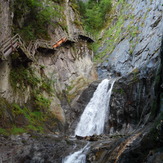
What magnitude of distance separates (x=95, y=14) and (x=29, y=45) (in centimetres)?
2022

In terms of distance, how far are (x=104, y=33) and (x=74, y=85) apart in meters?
13.2

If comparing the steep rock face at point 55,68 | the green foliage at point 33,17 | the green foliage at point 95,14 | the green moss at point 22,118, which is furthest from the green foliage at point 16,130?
the green foliage at point 95,14

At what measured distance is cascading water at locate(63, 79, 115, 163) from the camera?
17658 mm

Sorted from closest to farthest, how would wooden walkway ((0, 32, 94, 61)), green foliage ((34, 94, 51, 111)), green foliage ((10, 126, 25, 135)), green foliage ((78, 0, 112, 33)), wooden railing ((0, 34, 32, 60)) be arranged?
green foliage ((10, 126, 25, 135))
wooden railing ((0, 34, 32, 60))
wooden walkway ((0, 32, 94, 61))
green foliage ((34, 94, 51, 111))
green foliage ((78, 0, 112, 33))

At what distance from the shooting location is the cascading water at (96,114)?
17658 mm

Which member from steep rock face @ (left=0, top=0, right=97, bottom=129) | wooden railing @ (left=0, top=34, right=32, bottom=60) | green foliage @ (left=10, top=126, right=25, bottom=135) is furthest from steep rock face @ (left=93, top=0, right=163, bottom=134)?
wooden railing @ (left=0, top=34, right=32, bottom=60)

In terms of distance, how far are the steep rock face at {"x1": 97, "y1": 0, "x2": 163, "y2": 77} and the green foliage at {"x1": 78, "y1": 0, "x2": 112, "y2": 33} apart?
3.00m

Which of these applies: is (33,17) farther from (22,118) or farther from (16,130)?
(16,130)

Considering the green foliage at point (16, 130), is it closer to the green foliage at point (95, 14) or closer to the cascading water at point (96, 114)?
the cascading water at point (96, 114)

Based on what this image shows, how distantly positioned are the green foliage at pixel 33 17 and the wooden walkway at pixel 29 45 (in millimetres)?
1130

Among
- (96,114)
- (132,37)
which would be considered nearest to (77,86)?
(96,114)

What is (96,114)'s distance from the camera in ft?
62.0

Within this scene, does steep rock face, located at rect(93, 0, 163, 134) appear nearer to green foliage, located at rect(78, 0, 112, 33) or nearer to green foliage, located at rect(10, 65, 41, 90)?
green foliage, located at rect(78, 0, 112, 33)

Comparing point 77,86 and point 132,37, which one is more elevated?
point 132,37
